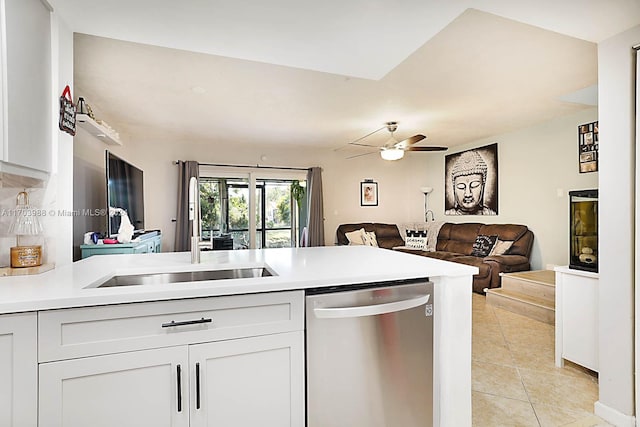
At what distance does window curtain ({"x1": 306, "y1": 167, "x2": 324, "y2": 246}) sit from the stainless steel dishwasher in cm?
484

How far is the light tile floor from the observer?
1926 millimetres

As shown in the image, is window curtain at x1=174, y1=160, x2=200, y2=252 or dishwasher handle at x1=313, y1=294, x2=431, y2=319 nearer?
dishwasher handle at x1=313, y1=294, x2=431, y2=319

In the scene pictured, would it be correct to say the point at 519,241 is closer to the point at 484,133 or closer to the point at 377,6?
the point at 484,133

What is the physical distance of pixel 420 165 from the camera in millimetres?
7391

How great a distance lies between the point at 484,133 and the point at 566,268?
11.3 ft

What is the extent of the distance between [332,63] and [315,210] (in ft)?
13.7

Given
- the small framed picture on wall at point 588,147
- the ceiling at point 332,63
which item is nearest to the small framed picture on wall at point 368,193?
the ceiling at point 332,63

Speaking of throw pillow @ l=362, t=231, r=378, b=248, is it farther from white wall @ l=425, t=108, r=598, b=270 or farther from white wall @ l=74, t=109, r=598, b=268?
white wall @ l=425, t=108, r=598, b=270

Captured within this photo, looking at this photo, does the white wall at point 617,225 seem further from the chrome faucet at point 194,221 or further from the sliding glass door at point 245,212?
the sliding glass door at point 245,212

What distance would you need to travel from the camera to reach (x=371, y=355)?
56.2 inches

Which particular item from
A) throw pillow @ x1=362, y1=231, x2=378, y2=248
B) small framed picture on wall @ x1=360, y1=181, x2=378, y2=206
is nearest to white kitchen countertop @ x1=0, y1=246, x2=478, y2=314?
throw pillow @ x1=362, y1=231, x2=378, y2=248

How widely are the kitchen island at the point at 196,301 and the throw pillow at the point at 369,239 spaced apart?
14.3 ft

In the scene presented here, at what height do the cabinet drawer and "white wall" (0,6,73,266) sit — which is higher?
"white wall" (0,6,73,266)

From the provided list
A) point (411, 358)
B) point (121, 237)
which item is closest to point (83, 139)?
point (121, 237)
